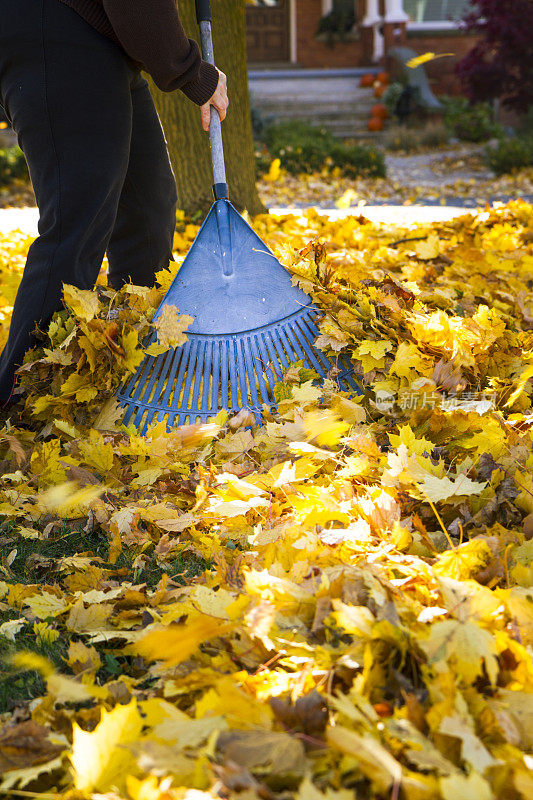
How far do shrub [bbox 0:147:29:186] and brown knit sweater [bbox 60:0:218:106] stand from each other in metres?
7.72

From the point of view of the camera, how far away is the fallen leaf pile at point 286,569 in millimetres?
967

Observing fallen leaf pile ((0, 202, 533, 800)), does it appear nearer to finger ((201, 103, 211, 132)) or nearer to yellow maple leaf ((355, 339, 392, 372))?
yellow maple leaf ((355, 339, 392, 372))

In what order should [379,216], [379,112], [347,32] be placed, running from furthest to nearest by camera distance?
1. [347,32]
2. [379,112]
3. [379,216]

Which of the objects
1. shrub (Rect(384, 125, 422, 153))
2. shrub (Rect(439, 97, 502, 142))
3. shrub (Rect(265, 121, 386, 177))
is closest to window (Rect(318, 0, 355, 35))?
shrub (Rect(439, 97, 502, 142))

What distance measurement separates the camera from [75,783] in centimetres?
98

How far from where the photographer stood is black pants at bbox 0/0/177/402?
6.91 feet

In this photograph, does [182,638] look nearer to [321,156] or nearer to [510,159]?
[321,156]

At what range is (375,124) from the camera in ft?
43.0

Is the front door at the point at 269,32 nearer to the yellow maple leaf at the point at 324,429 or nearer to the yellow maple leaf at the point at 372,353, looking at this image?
the yellow maple leaf at the point at 372,353

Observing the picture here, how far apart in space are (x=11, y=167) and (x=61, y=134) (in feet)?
26.0

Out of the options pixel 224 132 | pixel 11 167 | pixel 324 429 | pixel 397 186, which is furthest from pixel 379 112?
pixel 324 429

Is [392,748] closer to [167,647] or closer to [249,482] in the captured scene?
[167,647]

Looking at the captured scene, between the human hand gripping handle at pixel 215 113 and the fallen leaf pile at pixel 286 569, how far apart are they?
331 mm

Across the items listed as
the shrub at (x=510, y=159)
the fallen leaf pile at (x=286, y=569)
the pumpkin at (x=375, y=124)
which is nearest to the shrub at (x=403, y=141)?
the pumpkin at (x=375, y=124)
